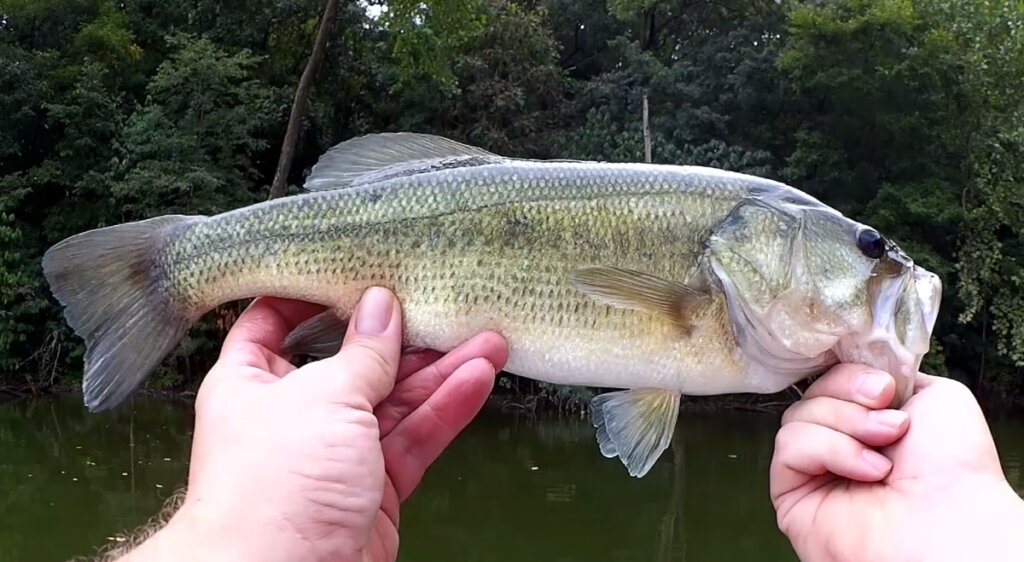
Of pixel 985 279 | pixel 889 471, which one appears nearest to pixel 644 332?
pixel 889 471

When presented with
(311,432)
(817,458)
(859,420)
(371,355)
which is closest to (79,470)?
(371,355)

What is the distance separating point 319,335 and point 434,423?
1.35 feet

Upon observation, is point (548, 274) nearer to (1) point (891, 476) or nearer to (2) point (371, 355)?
(2) point (371, 355)

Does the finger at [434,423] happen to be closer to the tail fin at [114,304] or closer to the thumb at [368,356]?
the thumb at [368,356]

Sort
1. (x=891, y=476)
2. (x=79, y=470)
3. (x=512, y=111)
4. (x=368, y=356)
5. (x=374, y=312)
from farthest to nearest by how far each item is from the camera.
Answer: (x=512, y=111), (x=79, y=470), (x=374, y=312), (x=368, y=356), (x=891, y=476)

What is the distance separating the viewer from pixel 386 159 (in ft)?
8.30

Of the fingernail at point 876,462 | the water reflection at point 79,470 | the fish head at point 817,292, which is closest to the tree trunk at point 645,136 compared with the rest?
the water reflection at point 79,470

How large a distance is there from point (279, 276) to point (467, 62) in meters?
18.7

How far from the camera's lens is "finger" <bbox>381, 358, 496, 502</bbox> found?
2.28 meters

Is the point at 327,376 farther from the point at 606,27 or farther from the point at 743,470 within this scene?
the point at 606,27

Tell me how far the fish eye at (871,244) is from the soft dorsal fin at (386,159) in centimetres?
102

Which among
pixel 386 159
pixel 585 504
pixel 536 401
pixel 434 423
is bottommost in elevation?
pixel 536 401

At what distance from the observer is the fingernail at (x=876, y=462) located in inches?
78.0

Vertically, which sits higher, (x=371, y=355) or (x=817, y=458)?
(x=371, y=355)
